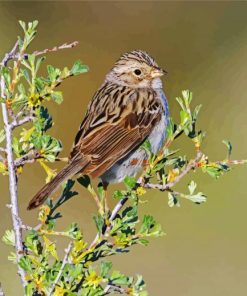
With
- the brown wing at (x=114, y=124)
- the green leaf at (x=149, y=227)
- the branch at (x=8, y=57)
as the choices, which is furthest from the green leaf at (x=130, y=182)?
the brown wing at (x=114, y=124)

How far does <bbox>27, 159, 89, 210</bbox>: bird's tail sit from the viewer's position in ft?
14.6

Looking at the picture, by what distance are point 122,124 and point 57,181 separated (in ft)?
4.91

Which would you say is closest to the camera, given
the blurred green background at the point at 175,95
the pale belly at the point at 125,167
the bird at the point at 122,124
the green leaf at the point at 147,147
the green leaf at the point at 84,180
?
the green leaf at the point at 147,147

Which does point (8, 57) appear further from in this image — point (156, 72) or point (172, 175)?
point (156, 72)

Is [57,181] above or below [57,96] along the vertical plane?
below

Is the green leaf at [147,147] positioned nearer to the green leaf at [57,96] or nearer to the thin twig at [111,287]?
the green leaf at [57,96]

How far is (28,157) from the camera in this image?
425cm

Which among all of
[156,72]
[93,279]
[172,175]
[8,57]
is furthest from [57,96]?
[156,72]

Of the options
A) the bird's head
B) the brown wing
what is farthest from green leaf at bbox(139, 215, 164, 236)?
the bird's head

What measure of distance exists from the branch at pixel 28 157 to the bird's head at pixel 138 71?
2.66m

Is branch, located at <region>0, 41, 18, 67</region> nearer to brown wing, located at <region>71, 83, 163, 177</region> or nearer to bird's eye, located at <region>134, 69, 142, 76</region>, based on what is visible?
brown wing, located at <region>71, 83, 163, 177</region>

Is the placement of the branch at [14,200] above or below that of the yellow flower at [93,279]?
above

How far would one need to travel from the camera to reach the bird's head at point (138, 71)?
22.3 ft

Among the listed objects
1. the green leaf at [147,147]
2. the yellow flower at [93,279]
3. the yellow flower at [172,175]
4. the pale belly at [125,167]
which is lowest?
the pale belly at [125,167]
